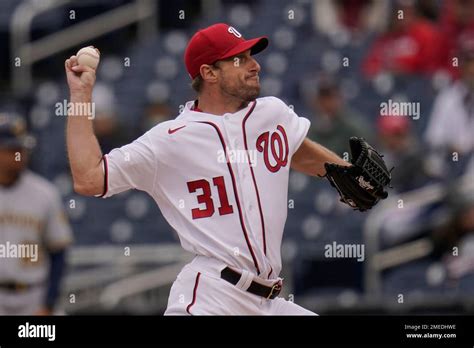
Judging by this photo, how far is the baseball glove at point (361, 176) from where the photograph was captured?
4.29 metres

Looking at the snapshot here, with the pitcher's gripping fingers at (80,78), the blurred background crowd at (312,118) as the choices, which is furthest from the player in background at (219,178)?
the blurred background crowd at (312,118)

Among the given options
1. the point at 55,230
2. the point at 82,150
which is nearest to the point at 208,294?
the point at 82,150

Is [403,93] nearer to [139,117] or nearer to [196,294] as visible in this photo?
[139,117]

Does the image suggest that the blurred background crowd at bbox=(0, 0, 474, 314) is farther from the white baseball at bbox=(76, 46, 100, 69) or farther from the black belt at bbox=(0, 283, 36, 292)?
the white baseball at bbox=(76, 46, 100, 69)

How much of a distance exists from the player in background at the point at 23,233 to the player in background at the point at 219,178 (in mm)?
1962

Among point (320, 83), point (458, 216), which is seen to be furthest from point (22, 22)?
point (458, 216)

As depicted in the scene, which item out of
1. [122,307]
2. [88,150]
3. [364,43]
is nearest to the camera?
[88,150]

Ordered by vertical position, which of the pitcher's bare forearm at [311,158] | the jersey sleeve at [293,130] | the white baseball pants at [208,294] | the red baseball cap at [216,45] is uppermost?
the red baseball cap at [216,45]

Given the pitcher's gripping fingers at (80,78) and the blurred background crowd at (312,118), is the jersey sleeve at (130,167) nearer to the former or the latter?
the pitcher's gripping fingers at (80,78)

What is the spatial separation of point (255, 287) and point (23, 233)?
2372mm

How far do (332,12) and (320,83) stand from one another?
43 centimetres

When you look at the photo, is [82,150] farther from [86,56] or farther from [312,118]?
[312,118]

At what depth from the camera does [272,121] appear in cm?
426

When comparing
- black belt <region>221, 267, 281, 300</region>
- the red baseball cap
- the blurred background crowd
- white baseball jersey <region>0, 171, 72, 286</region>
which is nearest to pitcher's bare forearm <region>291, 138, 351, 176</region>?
the red baseball cap
